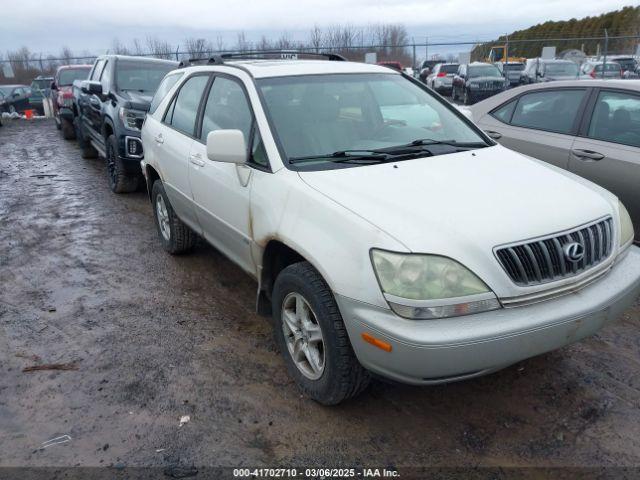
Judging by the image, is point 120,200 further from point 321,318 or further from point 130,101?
point 321,318

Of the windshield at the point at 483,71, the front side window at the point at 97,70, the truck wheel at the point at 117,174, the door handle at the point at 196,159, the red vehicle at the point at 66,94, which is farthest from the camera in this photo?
the windshield at the point at 483,71

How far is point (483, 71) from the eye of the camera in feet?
67.9

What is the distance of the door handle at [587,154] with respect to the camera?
14.8ft

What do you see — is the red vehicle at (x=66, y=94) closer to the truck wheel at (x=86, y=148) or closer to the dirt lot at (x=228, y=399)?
the truck wheel at (x=86, y=148)

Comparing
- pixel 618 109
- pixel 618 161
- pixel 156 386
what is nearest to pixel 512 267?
pixel 156 386

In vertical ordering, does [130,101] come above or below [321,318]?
above

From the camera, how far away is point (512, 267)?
2.43m

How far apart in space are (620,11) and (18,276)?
47437 mm

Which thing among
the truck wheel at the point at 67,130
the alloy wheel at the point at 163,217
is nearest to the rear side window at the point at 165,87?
the alloy wheel at the point at 163,217

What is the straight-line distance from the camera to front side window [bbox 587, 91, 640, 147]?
446 centimetres

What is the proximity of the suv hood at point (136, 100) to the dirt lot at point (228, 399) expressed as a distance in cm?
307

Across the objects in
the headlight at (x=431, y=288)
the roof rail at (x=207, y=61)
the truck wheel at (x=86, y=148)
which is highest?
the roof rail at (x=207, y=61)

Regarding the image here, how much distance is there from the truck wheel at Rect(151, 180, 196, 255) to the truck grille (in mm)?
3314

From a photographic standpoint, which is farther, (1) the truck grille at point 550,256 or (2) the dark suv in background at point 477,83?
(2) the dark suv in background at point 477,83
